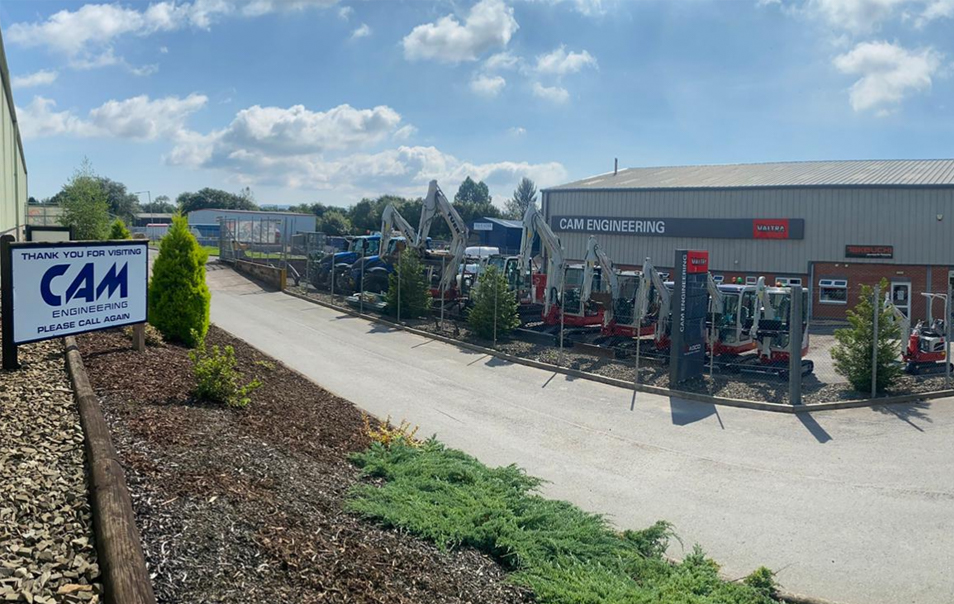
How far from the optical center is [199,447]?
626 centimetres

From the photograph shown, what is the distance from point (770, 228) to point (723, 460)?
986 inches

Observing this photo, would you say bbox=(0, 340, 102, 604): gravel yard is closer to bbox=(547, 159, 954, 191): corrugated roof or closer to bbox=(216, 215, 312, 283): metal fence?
bbox=(216, 215, 312, 283): metal fence

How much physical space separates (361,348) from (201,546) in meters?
14.9

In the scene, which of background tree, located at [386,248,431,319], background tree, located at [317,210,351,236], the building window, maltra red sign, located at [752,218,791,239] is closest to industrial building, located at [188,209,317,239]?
background tree, located at [317,210,351,236]

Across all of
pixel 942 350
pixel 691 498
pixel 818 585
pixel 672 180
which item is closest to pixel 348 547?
pixel 818 585

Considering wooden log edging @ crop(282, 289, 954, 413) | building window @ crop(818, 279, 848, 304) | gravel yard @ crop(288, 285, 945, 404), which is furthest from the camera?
building window @ crop(818, 279, 848, 304)

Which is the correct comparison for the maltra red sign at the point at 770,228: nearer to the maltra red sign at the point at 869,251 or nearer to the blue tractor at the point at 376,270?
the maltra red sign at the point at 869,251

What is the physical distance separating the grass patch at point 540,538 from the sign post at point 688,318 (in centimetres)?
899

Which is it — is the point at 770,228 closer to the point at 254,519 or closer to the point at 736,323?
the point at 736,323

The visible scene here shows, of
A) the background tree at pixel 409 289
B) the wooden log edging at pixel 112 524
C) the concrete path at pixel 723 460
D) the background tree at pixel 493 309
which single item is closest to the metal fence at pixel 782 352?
the background tree at pixel 493 309

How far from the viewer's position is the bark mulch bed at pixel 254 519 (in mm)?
4418

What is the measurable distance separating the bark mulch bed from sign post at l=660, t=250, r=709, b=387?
9.88 metres

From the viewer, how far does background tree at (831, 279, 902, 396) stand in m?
15.2

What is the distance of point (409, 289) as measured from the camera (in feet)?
79.9
